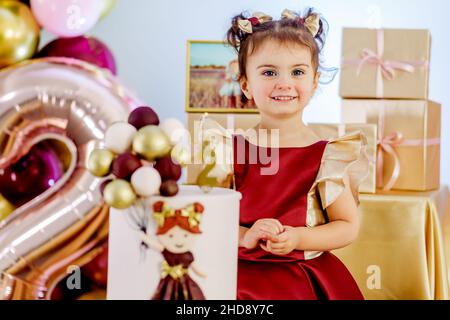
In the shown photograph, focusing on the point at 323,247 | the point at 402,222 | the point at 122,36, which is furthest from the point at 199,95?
the point at 323,247

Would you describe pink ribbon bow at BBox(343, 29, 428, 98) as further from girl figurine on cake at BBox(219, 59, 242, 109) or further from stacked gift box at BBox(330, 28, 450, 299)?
A: girl figurine on cake at BBox(219, 59, 242, 109)

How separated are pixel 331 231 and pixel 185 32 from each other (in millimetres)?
813

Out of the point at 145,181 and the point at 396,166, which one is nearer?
the point at 145,181

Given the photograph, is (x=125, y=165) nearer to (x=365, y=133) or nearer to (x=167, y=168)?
(x=167, y=168)

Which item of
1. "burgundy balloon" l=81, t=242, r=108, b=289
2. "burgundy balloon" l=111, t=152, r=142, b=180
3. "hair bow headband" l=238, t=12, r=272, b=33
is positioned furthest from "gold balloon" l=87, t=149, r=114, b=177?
"burgundy balloon" l=81, t=242, r=108, b=289

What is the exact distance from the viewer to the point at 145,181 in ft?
2.15

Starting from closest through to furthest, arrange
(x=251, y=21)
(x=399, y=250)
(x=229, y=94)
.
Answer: (x=251, y=21) < (x=399, y=250) < (x=229, y=94)

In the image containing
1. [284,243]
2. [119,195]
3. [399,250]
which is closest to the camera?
[119,195]

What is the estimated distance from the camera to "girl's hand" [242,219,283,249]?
82cm

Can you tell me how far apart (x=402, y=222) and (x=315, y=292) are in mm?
530

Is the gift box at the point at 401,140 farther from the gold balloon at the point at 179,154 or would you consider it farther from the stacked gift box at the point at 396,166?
the gold balloon at the point at 179,154

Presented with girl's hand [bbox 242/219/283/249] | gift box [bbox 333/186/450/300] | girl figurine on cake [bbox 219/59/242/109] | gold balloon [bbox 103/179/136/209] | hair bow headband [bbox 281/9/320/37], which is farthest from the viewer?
girl figurine on cake [bbox 219/59/242/109]

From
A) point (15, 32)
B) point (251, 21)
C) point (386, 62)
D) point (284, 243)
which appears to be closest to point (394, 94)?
point (386, 62)

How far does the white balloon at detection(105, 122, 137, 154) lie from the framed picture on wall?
773 mm
